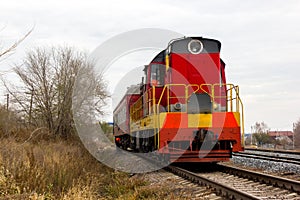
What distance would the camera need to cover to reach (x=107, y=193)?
26.4ft

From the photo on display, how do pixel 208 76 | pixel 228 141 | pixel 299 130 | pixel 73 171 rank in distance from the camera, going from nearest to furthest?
pixel 73 171 → pixel 228 141 → pixel 208 76 → pixel 299 130

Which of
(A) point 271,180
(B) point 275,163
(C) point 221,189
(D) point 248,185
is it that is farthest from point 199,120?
(B) point 275,163

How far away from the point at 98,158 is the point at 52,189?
6327 mm

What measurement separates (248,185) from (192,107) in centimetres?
338

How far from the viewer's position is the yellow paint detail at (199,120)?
10.3m

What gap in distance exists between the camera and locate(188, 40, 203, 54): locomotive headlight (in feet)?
37.6

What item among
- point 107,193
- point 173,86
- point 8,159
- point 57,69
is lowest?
point 107,193

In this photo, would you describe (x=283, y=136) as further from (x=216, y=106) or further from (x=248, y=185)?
(x=248, y=185)

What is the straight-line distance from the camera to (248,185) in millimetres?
7863

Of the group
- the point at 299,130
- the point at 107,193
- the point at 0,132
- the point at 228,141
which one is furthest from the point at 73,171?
the point at 299,130

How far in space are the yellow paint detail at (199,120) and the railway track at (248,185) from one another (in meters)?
1.31

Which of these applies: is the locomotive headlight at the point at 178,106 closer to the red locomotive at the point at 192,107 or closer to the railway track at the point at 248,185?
the red locomotive at the point at 192,107

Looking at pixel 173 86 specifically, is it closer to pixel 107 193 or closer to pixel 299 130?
pixel 107 193

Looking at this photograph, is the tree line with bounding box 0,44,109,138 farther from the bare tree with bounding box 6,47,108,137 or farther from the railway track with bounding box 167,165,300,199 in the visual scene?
the railway track with bounding box 167,165,300,199
